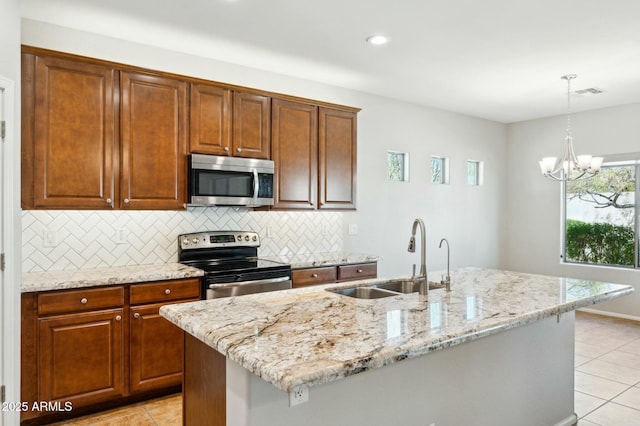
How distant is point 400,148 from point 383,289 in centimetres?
306

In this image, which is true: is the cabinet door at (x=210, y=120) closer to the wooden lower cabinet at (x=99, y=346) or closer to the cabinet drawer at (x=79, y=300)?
the wooden lower cabinet at (x=99, y=346)

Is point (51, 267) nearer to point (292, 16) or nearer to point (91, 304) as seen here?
point (91, 304)

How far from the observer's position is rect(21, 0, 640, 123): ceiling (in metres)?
2.87

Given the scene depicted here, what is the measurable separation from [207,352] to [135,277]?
1.37 meters

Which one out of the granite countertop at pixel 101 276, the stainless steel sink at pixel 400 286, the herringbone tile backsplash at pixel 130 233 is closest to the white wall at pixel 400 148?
the herringbone tile backsplash at pixel 130 233

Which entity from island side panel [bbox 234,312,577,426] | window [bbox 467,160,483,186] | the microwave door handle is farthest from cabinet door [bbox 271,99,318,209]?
window [bbox 467,160,483,186]

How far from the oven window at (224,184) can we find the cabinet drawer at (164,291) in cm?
77

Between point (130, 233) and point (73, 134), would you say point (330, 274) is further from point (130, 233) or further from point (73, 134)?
point (73, 134)

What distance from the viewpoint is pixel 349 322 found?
5.47ft

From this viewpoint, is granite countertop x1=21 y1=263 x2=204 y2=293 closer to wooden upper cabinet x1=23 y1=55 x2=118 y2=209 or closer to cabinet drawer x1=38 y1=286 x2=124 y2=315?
cabinet drawer x1=38 y1=286 x2=124 y2=315

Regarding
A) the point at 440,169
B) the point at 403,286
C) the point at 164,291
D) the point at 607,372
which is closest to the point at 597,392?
the point at 607,372

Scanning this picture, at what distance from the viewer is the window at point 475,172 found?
625 centimetres

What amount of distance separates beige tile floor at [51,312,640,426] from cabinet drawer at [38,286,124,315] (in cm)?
76

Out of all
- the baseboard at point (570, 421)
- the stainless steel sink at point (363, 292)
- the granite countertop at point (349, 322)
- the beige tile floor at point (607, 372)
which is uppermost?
the granite countertop at point (349, 322)
